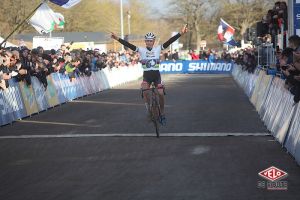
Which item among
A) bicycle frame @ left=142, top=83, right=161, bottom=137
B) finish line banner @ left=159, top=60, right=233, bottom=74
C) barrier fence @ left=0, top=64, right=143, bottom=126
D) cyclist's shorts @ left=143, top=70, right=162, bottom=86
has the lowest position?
finish line banner @ left=159, top=60, right=233, bottom=74

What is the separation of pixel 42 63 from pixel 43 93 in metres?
1.00

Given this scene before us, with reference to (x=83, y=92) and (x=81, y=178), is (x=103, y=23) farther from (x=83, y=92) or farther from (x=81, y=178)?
(x=81, y=178)

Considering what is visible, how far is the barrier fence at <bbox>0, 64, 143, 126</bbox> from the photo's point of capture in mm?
18031

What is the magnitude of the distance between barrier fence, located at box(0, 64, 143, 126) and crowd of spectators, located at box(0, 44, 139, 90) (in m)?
0.24

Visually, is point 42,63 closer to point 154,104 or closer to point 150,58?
point 150,58

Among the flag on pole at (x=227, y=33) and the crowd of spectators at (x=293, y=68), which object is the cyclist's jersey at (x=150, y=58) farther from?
the flag on pole at (x=227, y=33)

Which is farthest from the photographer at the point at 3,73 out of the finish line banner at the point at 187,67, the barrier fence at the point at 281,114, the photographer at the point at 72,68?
the finish line banner at the point at 187,67

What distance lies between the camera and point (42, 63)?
22.0 metres

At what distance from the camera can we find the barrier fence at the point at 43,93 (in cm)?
1803

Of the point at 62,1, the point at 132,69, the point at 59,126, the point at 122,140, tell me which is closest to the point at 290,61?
the point at 122,140

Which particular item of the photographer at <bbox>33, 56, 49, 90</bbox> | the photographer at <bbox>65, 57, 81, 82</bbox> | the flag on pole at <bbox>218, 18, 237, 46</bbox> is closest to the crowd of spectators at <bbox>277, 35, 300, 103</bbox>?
the photographer at <bbox>33, 56, 49, 90</bbox>

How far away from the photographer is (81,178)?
945 cm

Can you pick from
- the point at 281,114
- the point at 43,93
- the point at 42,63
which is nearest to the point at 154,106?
the point at 281,114

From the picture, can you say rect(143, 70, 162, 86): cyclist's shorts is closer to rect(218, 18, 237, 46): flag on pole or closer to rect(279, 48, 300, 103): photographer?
rect(279, 48, 300, 103): photographer
